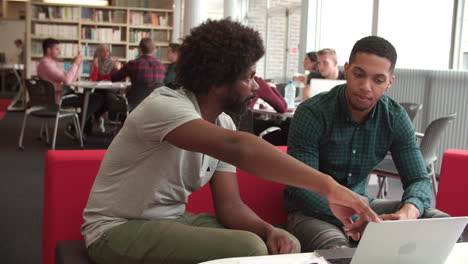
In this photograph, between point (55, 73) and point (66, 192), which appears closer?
point (66, 192)

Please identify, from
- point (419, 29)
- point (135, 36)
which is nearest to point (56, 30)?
point (135, 36)

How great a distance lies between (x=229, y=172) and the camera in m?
1.85

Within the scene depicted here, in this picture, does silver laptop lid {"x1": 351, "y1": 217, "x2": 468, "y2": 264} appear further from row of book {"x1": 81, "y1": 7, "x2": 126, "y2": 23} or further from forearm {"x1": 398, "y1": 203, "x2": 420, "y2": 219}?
row of book {"x1": 81, "y1": 7, "x2": 126, "y2": 23}

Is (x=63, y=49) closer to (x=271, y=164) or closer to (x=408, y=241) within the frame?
(x=271, y=164)

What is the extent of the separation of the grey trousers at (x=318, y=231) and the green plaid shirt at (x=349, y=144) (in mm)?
37

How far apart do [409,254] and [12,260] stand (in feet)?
7.94

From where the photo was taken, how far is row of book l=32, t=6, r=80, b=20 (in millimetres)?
10234

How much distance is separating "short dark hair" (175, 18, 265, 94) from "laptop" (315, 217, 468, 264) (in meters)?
0.68

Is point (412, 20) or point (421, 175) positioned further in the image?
point (412, 20)

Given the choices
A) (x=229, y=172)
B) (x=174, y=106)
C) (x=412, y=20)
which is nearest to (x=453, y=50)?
(x=412, y=20)

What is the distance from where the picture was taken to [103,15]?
1066 centimetres

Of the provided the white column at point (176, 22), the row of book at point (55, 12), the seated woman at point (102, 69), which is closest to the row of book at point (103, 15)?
the row of book at point (55, 12)

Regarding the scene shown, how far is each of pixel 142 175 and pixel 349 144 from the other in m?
0.88

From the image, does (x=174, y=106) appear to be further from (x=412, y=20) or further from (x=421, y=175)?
(x=412, y=20)
